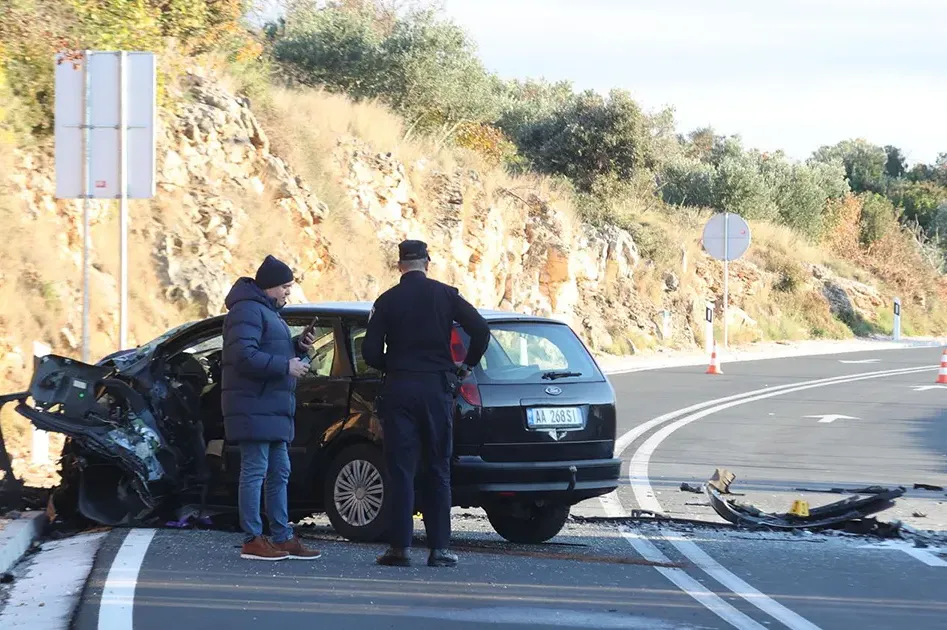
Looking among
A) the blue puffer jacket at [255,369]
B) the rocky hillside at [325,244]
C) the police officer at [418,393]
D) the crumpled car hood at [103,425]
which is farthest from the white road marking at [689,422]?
the rocky hillside at [325,244]

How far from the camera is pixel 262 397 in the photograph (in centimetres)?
857

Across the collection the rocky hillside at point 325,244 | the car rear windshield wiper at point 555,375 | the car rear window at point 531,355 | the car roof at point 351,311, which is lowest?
the car rear windshield wiper at point 555,375

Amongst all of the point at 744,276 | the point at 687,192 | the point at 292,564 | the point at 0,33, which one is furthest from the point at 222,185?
the point at 687,192

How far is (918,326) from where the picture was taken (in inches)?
2142

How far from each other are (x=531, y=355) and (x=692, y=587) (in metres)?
2.15

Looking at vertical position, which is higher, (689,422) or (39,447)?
(39,447)

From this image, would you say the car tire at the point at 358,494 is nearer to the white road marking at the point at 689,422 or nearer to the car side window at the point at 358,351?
the car side window at the point at 358,351

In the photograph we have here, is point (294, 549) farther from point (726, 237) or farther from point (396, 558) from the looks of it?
point (726, 237)

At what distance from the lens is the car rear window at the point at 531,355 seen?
933 cm

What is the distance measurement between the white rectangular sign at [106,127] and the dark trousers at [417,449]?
19.4 feet

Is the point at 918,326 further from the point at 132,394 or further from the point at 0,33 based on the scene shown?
the point at 132,394

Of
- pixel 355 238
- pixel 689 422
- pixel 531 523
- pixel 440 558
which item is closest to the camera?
pixel 440 558

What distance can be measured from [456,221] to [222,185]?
9.09 meters

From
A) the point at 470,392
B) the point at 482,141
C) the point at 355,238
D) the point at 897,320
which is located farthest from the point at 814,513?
the point at 897,320
